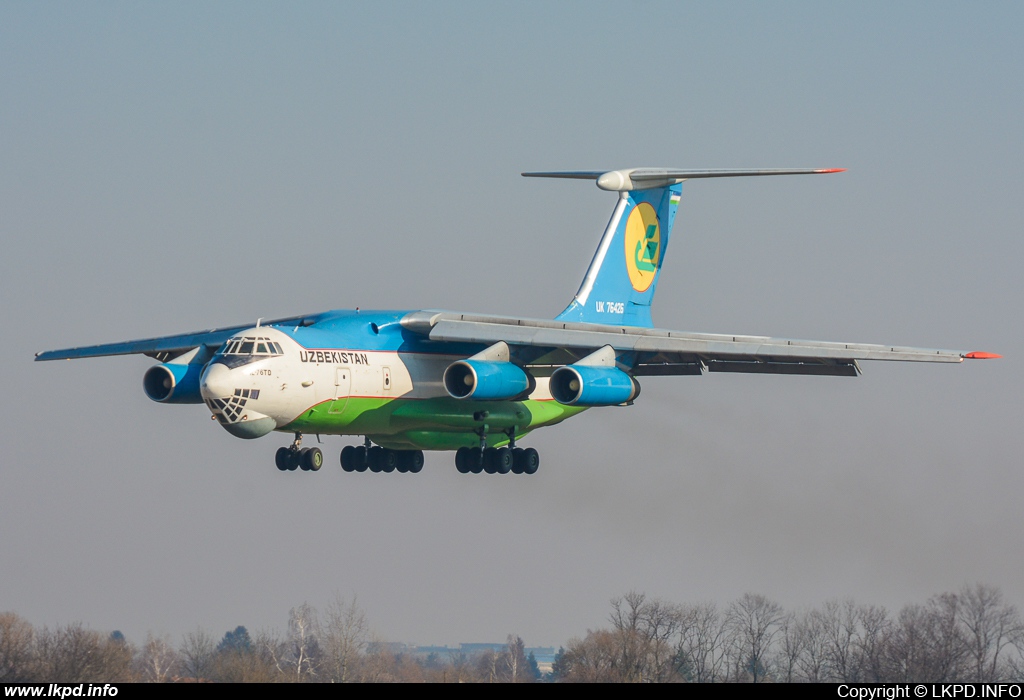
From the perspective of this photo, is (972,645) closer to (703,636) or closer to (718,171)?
(703,636)

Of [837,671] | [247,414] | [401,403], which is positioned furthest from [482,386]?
[837,671]

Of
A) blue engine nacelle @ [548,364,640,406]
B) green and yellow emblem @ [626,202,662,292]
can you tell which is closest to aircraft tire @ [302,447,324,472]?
blue engine nacelle @ [548,364,640,406]

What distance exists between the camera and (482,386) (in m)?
23.3

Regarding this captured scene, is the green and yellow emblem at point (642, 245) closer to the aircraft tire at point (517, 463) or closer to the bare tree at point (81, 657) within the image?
the aircraft tire at point (517, 463)

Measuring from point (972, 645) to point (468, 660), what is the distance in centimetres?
766

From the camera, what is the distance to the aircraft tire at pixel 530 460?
26125 millimetres

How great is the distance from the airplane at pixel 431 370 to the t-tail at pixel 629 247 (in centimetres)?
73

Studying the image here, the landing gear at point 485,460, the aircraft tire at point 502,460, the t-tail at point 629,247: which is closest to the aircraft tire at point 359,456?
the landing gear at point 485,460

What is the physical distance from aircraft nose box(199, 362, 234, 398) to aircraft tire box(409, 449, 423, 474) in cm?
555

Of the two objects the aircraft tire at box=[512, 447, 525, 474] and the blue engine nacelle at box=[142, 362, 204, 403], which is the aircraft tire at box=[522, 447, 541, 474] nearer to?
the aircraft tire at box=[512, 447, 525, 474]

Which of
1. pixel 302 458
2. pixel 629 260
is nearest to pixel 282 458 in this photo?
pixel 302 458

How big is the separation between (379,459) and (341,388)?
146 inches

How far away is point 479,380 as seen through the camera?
76.4ft
